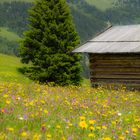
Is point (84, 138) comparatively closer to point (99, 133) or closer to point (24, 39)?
point (99, 133)

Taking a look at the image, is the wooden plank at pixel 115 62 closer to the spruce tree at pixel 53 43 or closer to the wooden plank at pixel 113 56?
the wooden plank at pixel 113 56

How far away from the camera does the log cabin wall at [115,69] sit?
91.9 feet

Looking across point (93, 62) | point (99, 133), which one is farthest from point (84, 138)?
point (93, 62)

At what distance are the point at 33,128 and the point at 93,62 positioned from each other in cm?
2342

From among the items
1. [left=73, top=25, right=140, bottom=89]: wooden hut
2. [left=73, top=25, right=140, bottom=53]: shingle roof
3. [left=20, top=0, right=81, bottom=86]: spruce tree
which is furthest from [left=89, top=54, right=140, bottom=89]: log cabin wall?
[left=20, top=0, right=81, bottom=86]: spruce tree

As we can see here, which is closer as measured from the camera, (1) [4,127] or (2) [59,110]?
(1) [4,127]

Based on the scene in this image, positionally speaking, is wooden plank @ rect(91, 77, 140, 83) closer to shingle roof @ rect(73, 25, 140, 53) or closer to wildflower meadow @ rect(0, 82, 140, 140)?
shingle roof @ rect(73, 25, 140, 53)

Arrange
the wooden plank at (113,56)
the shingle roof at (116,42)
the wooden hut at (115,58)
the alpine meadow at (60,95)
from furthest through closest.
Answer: the wooden plank at (113,56), the wooden hut at (115,58), the shingle roof at (116,42), the alpine meadow at (60,95)

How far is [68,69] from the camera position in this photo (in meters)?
41.5

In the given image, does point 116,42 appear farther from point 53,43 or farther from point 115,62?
point 53,43

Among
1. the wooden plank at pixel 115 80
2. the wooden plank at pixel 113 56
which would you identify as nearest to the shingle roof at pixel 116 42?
the wooden plank at pixel 113 56

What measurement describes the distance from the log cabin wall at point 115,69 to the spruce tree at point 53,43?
427 inches

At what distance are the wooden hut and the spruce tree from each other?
10.9m

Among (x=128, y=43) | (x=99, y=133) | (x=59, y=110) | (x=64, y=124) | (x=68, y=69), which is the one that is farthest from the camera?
(x=68, y=69)
